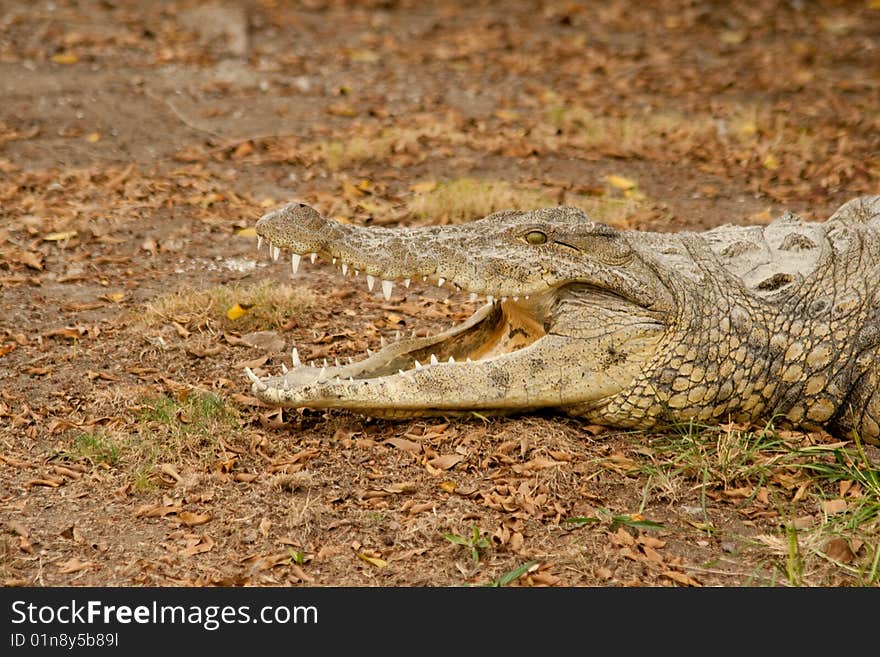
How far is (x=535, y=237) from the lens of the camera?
17.3 feet

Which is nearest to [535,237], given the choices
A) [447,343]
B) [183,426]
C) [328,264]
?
[447,343]

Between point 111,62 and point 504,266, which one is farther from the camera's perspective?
point 111,62

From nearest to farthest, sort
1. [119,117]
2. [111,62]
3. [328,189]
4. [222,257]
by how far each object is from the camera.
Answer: [222,257] → [328,189] → [119,117] → [111,62]

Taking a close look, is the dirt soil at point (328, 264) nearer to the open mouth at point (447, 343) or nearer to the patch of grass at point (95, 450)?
the patch of grass at point (95, 450)

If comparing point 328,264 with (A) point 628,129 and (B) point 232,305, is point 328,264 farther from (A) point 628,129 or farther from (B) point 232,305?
(A) point 628,129

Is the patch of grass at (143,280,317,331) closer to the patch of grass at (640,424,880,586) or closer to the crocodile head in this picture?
the crocodile head

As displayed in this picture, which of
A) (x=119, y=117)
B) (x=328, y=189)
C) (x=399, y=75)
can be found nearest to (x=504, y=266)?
(x=328, y=189)

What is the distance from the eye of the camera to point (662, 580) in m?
4.43

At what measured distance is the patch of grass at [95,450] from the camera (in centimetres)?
512

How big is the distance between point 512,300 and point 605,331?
475mm

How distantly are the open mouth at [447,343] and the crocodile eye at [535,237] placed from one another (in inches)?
9.4

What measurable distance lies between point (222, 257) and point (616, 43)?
292 inches
